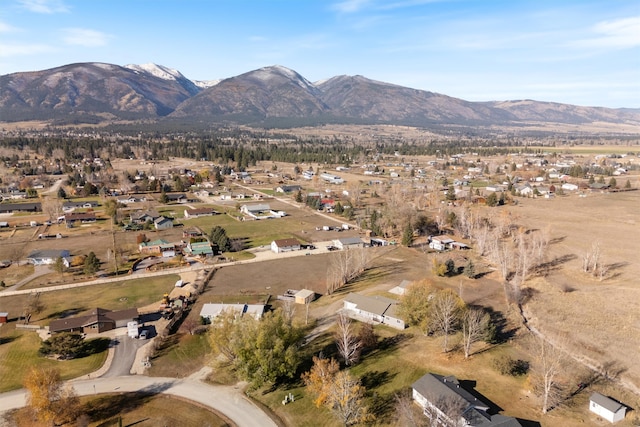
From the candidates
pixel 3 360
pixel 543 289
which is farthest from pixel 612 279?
pixel 3 360

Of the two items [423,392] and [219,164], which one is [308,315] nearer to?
[423,392]

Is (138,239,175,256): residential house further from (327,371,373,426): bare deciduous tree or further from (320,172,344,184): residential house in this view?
(320,172,344,184): residential house

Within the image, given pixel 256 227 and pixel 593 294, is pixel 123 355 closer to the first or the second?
pixel 256 227

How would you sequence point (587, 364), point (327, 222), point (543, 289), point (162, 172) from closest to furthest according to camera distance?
point (587, 364) → point (543, 289) → point (327, 222) → point (162, 172)

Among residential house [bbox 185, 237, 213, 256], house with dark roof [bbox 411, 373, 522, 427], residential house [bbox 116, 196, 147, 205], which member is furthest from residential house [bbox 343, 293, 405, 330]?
residential house [bbox 116, 196, 147, 205]

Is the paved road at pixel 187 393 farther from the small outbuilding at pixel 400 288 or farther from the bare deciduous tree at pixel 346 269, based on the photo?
the small outbuilding at pixel 400 288

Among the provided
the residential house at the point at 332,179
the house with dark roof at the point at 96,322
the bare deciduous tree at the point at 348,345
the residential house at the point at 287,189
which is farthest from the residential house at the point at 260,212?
the bare deciduous tree at the point at 348,345
